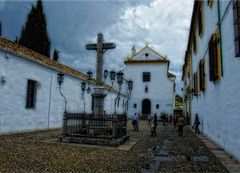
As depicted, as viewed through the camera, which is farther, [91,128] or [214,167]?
[91,128]

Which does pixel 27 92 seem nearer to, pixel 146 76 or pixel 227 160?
pixel 227 160

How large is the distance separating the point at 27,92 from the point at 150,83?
72.5ft

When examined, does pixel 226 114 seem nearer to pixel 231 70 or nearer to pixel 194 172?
pixel 231 70

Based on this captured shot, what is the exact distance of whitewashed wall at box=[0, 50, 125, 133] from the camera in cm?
1180

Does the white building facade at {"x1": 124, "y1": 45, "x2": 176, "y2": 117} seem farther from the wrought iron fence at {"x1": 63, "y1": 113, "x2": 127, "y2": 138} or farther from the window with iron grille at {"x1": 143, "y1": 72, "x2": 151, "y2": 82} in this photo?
the wrought iron fence at {"x1": 63, "y1": 113, "x2": 127, "y2": 138}

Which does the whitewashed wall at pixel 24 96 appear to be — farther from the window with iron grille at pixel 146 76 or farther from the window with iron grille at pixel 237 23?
the window with iron grille at pixel 146 76

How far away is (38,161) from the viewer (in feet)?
19.8

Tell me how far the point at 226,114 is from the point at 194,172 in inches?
130

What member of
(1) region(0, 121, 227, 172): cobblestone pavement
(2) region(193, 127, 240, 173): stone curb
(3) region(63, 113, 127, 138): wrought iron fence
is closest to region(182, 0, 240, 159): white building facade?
(2) region(193, 127, 240, 173): stone curb

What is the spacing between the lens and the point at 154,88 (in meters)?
33.2

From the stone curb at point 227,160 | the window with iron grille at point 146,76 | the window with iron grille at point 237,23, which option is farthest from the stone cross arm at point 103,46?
the window with iron grille at point 146,76

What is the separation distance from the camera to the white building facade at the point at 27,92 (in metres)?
11.8

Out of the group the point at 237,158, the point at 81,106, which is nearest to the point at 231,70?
the point at 237,158

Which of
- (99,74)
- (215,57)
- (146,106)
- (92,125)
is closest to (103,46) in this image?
(99,74)
